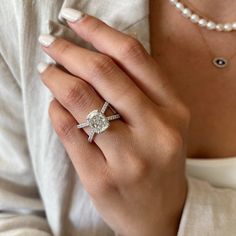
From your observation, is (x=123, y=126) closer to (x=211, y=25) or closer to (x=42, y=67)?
(x=42, y=67)

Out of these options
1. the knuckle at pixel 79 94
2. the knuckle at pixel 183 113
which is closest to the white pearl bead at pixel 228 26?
the knuckle at pixel 183 113

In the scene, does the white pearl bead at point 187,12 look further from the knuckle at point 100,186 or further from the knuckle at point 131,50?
the knuckle at point 100,186

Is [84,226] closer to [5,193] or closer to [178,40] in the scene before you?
[5,193]

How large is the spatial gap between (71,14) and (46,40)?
5 centimetres

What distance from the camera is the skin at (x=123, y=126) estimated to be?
52cm

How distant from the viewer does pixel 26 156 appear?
2.32 feet

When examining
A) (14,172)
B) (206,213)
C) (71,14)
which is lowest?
(206,213)

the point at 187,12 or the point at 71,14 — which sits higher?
the point at 71,14

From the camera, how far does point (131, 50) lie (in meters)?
0.53

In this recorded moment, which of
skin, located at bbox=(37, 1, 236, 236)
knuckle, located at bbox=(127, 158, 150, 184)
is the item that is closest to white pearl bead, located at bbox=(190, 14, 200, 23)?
skin, located at bbox=(37, 1, 236, 236)

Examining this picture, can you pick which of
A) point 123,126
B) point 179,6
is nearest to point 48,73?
point 123,126

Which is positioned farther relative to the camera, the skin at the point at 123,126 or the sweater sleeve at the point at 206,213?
the sweater sleeve at the point at 206,213

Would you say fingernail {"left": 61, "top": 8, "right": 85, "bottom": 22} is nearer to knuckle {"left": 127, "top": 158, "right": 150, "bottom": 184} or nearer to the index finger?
the index finger

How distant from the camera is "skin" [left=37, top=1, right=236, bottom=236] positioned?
0.52 metres
